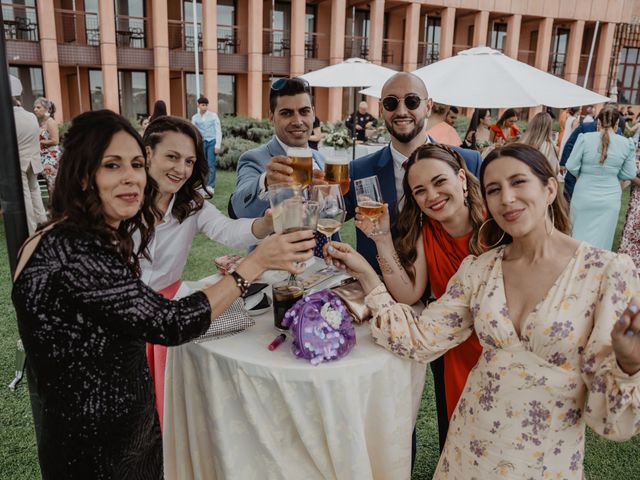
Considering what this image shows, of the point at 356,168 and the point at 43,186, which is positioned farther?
the point at 43,186

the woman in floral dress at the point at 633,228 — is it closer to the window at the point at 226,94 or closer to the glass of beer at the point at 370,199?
the glass of beer at the point at 370,199

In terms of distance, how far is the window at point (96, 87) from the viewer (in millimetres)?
20703

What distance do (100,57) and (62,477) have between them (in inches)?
808

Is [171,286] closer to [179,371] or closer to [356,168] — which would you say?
[179,371]

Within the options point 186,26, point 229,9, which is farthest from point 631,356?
point 229,9

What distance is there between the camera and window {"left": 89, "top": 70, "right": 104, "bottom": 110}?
20703mm

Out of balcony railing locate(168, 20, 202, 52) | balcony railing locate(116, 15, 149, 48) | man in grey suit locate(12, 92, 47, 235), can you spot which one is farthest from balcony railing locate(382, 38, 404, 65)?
man in grey suit locate(12, 92, 47, 235)

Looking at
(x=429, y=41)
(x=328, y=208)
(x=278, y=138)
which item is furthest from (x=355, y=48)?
(x=328, y=208)

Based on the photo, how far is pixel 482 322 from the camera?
1.85 meters

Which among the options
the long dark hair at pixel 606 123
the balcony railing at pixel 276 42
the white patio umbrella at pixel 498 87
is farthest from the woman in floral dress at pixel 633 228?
the balcony railing at pixel 276 42

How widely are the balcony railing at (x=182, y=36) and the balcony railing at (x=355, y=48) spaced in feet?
23.6

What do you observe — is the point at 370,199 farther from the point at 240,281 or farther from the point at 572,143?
the point at 572,143

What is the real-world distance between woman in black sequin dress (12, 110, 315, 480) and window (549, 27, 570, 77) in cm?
3162

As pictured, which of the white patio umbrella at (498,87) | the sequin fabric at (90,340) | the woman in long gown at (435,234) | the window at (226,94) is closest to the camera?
the sequin fabric at (90,340)
